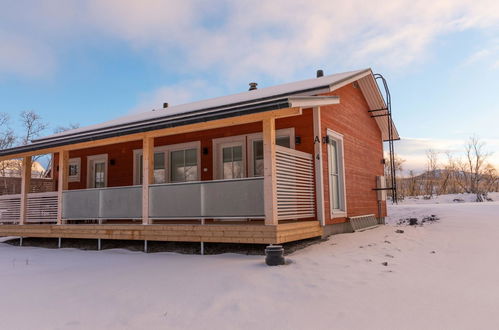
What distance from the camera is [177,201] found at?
8258mm

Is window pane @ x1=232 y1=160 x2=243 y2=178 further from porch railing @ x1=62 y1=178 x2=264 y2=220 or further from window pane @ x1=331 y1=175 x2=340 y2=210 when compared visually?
window pane @ x1=331 y1=175 x2=340 y2=210

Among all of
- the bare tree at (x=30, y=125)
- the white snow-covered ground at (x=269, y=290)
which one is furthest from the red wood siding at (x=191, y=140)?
the bare tree at (x=30, y=125)

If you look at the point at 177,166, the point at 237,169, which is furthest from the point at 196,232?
the point at 177,166

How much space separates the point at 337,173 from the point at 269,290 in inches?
234

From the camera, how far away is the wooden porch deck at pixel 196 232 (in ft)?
22.6

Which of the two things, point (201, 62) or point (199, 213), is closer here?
point (199, 213)

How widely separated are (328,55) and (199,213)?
36.2 ft

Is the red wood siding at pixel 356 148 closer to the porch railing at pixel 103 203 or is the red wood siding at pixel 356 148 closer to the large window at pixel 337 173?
the large window at pixel 337 173

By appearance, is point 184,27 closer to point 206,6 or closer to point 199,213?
point 206,6

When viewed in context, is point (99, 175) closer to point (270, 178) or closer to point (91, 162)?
point (91, 162)

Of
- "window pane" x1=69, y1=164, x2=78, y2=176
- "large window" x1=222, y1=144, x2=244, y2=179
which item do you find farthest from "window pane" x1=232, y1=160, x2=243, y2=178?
"window pane" x1=69, y1=164, x2=78, y2=176

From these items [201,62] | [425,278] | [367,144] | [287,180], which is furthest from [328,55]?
[425,278]

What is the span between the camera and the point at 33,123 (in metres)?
38.2

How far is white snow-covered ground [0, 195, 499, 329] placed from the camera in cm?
380
